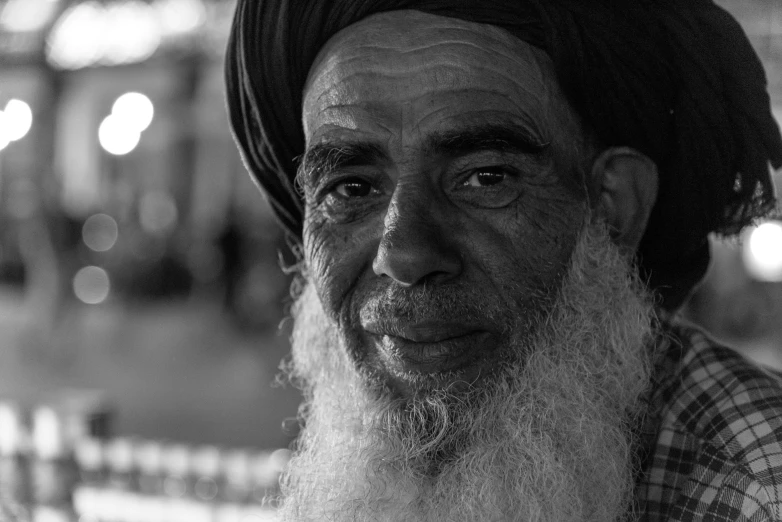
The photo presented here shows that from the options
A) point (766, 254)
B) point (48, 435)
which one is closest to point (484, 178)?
point (48, 435)

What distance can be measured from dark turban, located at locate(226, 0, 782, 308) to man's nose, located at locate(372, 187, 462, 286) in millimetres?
304

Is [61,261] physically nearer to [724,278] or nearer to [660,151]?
[724,278]

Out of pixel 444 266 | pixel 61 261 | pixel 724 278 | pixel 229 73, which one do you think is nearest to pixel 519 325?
pixel 444 266

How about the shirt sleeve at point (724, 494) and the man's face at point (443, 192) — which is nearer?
the shirt sleeve at point (724, 494)

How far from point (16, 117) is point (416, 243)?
8903 millimetres

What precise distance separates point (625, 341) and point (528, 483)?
12.2 inches

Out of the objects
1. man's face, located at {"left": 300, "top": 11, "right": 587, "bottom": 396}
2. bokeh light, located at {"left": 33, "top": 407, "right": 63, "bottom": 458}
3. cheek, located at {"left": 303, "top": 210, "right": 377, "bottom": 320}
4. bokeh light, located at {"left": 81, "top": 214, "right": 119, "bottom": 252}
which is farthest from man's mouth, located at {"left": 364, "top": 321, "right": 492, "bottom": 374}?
bokeh light, located at {"left": 81, "top": 214, "right": 119, "bottom": 252}

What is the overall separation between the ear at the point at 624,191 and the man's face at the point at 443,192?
0.21 ft

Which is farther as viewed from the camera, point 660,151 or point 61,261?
point 61,261

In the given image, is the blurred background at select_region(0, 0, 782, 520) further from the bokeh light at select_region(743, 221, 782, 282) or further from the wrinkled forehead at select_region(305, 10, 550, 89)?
the wrinkled forehead at select_region(305, 10, 550, 89)

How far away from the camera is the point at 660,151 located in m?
1.38

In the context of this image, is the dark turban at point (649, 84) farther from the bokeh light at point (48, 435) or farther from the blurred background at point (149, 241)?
the blurred background at point (149, 241)

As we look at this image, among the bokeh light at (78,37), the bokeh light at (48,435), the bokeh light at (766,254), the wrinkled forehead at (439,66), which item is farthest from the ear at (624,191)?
the bokeh light at (78,37)

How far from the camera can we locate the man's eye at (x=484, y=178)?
1237 millimetres
